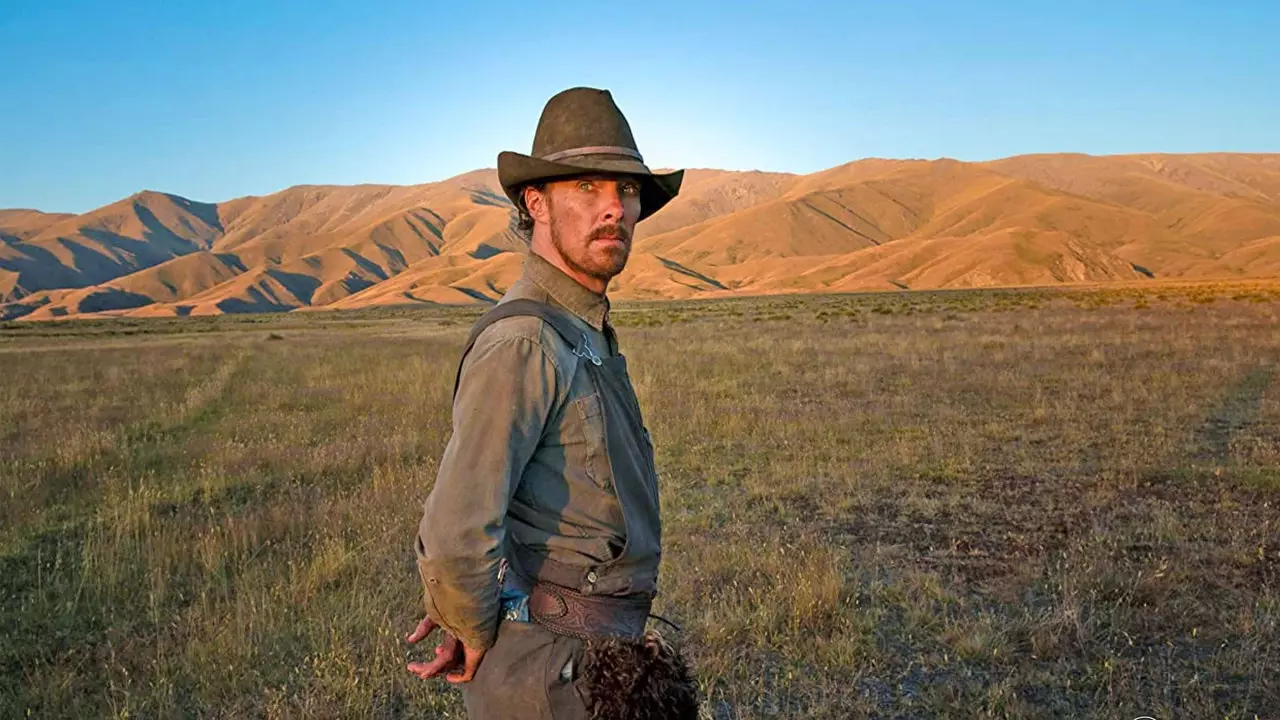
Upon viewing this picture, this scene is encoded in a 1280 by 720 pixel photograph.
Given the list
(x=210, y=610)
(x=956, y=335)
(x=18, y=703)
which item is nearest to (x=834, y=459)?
(x=210, y=610)

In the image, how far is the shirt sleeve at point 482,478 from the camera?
5.47 ft

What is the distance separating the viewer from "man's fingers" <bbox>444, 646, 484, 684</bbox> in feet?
5.94

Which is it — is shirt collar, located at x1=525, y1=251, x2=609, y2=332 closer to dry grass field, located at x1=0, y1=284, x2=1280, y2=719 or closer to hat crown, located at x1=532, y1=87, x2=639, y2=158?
hat crown, located at x1=532, y1=87, x2=639, y2=158

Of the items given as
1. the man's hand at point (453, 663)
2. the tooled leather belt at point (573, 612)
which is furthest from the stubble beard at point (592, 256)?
the man's hand at point (453, 663)

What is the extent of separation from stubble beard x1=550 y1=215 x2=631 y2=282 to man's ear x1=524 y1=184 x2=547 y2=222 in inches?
3.3

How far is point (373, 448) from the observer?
9508 mm

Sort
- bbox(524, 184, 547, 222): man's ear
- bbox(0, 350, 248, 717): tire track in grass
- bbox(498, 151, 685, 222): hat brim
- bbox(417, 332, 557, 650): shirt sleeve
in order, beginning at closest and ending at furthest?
bbox(417, 332, 557, 650): shirt sleeve
bbox(498, 151, 685, 222): hat brim
bbox(524, 184, 547, 222): man's ear
bbox(0, 350, 248, 717): tire track in grass

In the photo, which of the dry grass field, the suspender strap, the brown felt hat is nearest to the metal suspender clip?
the suspender strap

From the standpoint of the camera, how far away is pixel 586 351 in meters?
1.90

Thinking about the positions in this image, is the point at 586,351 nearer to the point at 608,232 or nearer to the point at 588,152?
the point at 608,232

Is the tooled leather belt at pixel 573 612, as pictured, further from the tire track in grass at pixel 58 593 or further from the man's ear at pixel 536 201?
the tire track in grass at pixel 58 593

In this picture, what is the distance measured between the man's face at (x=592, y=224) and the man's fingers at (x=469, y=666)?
99 cm

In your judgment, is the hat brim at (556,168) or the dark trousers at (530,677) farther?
the hat brim at (556,168)

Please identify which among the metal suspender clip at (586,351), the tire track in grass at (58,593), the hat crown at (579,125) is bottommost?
the tire track in grass at (58,593)
